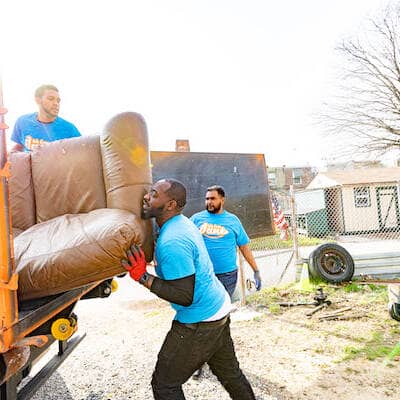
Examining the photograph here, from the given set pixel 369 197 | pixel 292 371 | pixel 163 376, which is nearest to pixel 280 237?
pixel 369 197

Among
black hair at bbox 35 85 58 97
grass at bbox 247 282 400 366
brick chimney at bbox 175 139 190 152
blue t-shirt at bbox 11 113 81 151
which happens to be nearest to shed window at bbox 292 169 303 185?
grass at bbox 247 282 400 366

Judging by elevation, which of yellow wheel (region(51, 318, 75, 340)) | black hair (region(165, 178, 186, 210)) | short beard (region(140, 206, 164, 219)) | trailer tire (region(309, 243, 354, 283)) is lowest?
trailer tire (region(309, 243, 354, 283))

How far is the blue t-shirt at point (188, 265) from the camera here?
1.93m

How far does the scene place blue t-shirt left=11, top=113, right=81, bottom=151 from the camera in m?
2.98

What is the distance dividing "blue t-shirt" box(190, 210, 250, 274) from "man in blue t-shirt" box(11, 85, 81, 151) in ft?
5.28

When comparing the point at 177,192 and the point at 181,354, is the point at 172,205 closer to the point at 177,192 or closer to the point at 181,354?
the point at 177,192

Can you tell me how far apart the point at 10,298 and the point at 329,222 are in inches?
740

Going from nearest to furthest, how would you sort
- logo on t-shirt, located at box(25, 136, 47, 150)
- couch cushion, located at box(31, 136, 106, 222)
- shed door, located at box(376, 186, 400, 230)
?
couch cushion, located at box(31, 136, 106, 222)
logo on t-shirt, located at box(25, 136, 47, 150)
shed door, located at box(376, 186, 400, 230)

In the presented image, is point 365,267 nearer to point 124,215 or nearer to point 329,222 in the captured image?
point 124,215

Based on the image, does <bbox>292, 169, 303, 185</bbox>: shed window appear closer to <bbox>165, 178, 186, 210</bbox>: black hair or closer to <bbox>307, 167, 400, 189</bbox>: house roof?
<bbox>307, 167, 400, 189</bbox>: house roof

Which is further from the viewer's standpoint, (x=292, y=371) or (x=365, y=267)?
(x=365, y=267)

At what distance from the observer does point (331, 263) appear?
21.4 ft

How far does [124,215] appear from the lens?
193 centimetres

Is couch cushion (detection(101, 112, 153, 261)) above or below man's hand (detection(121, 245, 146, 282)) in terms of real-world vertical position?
above
